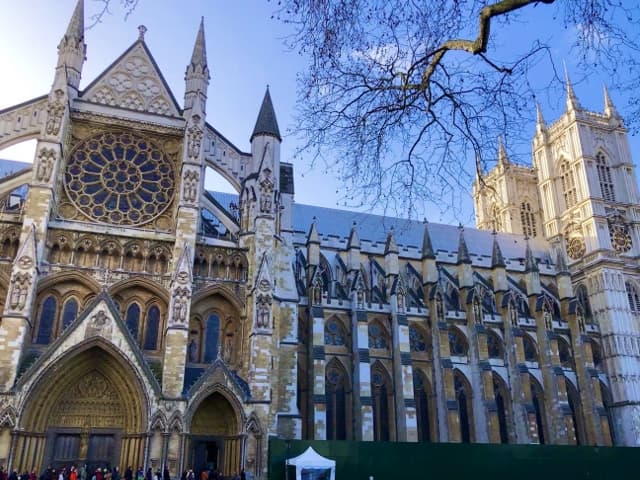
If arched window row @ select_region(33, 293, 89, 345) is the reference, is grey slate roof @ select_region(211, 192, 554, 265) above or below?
above

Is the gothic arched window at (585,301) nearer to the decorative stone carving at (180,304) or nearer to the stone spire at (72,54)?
the decorative stone carving at (180,304)

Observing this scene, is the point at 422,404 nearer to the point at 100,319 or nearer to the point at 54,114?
the point at 100,319

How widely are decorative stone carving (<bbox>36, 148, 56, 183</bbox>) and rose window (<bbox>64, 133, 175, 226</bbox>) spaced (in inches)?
60.7

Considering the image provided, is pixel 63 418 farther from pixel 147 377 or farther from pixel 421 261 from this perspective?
pixel 421 261

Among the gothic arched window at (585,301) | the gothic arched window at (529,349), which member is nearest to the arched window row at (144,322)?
the gothic arched window at (529,349)

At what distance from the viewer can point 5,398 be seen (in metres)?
19.0

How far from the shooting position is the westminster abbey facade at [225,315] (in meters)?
20.5

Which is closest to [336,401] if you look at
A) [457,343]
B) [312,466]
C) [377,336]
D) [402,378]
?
[402,378]

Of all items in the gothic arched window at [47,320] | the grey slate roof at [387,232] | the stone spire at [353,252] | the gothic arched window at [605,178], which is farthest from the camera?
the gothic arched window at [605,178]

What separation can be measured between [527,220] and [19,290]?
44.4 meters

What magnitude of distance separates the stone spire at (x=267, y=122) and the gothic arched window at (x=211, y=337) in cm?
894

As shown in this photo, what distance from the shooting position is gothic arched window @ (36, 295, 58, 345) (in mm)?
21547

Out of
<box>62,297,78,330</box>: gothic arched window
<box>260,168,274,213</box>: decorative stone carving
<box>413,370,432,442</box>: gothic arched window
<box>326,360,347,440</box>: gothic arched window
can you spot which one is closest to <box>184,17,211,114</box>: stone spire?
<box>260,168,274,213</box>: decorative stone carving

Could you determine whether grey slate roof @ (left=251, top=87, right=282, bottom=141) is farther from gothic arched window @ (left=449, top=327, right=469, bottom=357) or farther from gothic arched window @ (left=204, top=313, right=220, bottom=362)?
gothic arched window @ (left=449, top=327, right=469, bottom=357)
